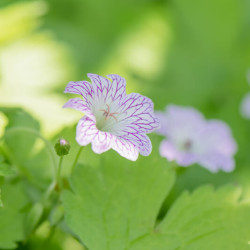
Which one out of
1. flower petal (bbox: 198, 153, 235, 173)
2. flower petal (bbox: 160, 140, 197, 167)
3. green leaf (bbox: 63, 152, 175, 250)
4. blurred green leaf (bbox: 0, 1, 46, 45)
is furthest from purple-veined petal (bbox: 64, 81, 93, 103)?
blurred green leaf (bbox: 0, 1, 46, 45)

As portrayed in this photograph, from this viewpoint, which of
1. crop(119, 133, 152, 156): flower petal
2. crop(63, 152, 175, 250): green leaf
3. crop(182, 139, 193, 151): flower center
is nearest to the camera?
crop(119, 133, 152, 156): flower petal

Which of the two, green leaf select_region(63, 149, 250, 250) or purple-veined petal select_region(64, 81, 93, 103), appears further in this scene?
green leaf select_region(63, 149, 250, 250)

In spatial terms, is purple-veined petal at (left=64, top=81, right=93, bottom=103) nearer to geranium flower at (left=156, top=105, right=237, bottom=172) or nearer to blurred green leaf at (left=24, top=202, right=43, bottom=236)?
blurred green leaf at (left=24, top=202, right=43, bottom=236)

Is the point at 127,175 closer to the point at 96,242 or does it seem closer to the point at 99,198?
the point at 99,198

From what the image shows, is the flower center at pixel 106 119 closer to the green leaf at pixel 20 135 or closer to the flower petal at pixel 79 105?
the flower petal at pixel 79 105

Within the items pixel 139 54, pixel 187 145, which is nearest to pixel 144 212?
pixel 187 145

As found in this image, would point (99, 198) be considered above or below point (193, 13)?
below

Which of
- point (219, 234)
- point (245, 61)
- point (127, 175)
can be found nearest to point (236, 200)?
point (219, 234)
